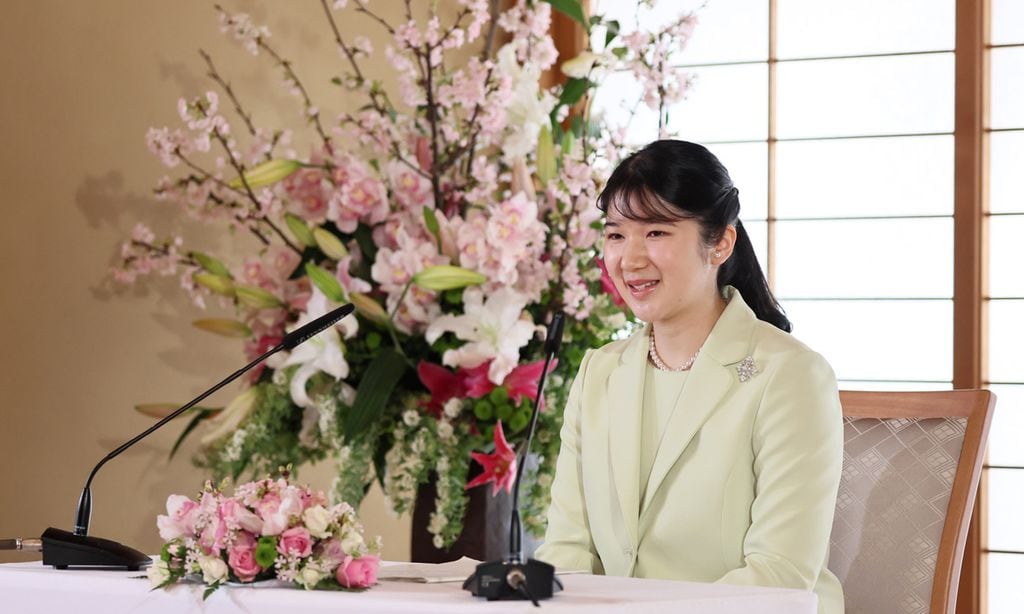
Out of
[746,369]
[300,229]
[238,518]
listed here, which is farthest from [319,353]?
[238,518]

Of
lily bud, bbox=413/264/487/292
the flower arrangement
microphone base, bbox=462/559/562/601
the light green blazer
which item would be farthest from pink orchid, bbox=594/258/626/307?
microphone base, bbox=462/559/562/601

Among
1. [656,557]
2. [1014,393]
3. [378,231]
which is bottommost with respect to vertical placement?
[656,557]

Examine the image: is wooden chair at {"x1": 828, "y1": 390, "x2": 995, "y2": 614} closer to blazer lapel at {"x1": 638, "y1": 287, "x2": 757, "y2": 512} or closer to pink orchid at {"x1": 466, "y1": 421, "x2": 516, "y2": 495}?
blazer lapel at {"x1": 638, "y1": 287, "x2": 757, "y2": 512}

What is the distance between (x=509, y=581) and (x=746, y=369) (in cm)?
81

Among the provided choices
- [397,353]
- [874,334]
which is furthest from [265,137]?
[874,334]

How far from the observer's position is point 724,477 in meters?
1.93

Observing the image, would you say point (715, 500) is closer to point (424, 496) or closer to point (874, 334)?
point (424, 496)

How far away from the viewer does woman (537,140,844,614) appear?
1.86m

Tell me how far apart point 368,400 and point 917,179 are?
188 cm

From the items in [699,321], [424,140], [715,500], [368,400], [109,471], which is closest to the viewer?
[715,500]

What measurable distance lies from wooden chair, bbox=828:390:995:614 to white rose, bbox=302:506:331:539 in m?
1.02

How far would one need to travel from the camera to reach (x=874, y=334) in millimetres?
3588

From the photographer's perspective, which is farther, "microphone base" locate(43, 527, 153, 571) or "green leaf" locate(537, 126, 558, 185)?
"green leaf" locate(537, 126, 558, 185)

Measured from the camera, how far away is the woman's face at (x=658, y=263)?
6.51 ft
